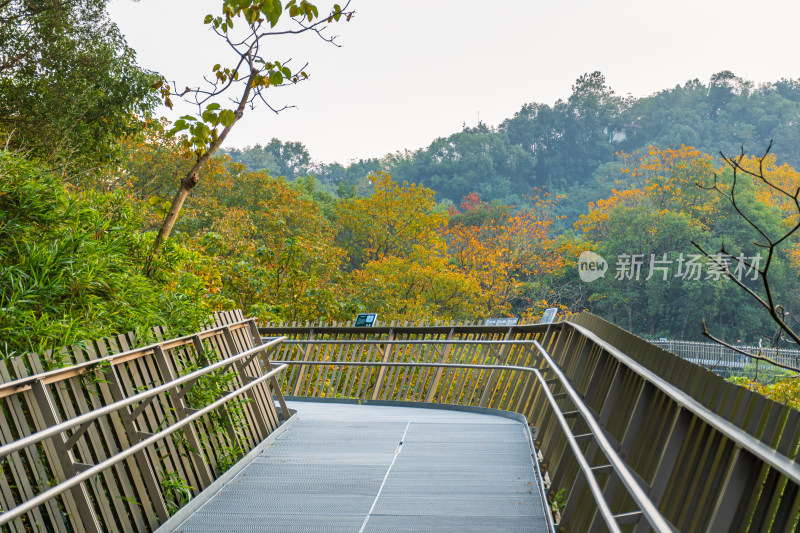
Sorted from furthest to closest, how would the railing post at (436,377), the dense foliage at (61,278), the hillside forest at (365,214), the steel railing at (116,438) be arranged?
the railing post at (436,377)
the hillside forest at (365,214)
the dense foliage at (61,278)
the steel railing at (116,438)

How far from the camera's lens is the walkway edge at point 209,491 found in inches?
178

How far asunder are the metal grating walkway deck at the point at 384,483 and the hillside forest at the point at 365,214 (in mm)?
1517

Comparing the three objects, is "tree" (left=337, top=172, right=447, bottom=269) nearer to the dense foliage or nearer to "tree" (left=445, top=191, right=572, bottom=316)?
"tree" (left=445, top=191, right=572, bottom=316)

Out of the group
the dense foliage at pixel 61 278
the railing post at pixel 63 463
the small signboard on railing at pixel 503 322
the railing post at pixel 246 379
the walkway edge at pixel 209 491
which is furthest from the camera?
the small signboard on railing at pixel 503 322

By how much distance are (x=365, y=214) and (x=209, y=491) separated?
37.0 metres

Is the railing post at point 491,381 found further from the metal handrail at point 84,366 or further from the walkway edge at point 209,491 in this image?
the metal handrail at point 84,366

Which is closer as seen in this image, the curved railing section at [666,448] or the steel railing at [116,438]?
the curved railing section at [666,448]

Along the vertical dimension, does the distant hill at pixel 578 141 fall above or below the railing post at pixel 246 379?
below

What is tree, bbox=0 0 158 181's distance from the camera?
15.4 meters

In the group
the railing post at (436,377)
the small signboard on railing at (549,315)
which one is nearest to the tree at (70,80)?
the railing post at (436,377)

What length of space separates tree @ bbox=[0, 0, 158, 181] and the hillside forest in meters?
0.05

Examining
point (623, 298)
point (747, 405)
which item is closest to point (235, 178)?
point (623, 298)

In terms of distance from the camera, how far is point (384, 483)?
5438 mm

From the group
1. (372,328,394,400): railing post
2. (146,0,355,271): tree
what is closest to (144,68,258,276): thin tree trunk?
(146,0,355,271): tree
